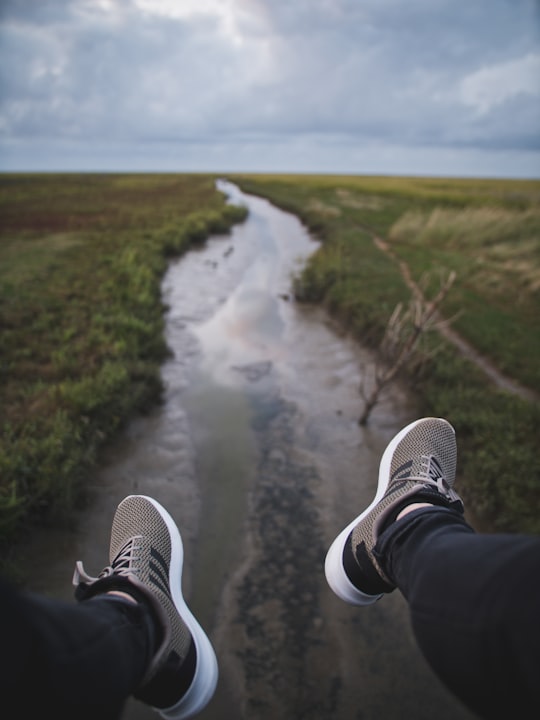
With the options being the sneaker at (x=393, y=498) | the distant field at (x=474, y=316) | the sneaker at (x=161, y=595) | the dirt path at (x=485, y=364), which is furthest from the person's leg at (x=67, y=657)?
the dirt path at (x=485, y=364)

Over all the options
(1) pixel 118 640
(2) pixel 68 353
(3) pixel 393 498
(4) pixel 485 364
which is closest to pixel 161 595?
(1) pixel 118 640

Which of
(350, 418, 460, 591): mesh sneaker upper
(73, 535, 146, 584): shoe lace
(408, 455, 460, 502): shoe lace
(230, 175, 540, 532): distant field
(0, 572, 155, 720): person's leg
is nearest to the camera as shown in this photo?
(0, 572, 155, 720): person's leg

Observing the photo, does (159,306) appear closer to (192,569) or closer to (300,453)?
(300,453)

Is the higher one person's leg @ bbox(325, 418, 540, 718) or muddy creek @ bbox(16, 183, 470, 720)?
person's leg @ bbox(325, 418, 540, 718)

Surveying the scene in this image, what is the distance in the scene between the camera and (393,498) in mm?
1994

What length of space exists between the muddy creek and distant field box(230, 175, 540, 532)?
797 mm

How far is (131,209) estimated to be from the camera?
79.1 feet

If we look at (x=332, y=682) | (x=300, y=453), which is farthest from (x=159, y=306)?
(x=332, y=682)

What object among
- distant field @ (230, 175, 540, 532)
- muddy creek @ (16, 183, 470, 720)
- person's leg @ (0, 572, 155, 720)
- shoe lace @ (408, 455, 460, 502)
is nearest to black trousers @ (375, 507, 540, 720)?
shoe lace @ (408, 455, 460, 502)

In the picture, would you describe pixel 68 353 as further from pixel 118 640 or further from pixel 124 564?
pixel 118 640

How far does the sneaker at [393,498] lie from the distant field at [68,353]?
2.37 m

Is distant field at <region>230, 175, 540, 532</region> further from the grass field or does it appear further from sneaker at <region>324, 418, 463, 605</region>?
sneaker at <region>324, 418, 463, 605</region>

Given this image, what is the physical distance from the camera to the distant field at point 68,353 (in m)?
3.38

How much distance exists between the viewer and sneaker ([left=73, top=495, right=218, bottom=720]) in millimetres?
1553
